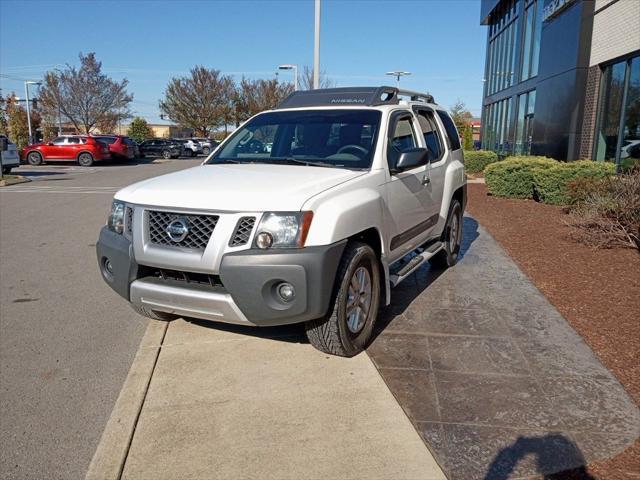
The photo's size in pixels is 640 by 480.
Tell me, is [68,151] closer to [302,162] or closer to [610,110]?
[610,110]

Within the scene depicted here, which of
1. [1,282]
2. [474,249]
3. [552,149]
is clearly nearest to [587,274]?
[474,249]

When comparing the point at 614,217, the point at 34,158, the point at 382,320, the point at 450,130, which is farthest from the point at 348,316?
the point at 34,158

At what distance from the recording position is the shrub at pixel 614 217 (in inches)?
290

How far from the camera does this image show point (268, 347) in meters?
4.33

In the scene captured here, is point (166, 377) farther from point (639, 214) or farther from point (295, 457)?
point (639, 214)

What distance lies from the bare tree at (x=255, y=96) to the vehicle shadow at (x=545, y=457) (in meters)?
47.4

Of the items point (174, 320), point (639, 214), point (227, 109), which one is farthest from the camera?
point (227, 109)

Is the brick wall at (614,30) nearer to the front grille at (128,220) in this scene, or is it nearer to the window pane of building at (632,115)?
the window pane of building at (632,115)

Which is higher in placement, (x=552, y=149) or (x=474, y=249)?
(x=552, y=149)

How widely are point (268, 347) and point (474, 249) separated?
4422mm

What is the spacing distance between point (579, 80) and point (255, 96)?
4117 cm

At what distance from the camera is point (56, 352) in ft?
14.1

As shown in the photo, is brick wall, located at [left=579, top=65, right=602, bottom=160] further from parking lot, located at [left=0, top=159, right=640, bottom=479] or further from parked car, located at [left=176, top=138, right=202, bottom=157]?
parked car, located at [left=176, top=138, right=202, bottom=157]

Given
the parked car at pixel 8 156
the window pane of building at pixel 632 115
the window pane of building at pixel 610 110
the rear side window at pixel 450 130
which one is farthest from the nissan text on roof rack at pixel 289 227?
the parked car at pixel 8 156
